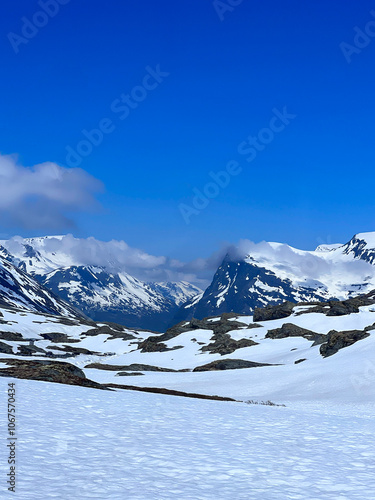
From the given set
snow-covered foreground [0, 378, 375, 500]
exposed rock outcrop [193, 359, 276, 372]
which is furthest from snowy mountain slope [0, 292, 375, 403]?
snow-covered foreground [0, 378, 375, 500]

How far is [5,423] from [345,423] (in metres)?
13.8

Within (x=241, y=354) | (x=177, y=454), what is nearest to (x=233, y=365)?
(x=241, y=354)

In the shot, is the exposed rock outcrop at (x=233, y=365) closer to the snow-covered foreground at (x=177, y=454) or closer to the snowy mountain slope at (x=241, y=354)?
the snowy mountain slope at (x=241, y=354)

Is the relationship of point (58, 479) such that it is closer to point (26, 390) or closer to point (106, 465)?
point (106, 465)

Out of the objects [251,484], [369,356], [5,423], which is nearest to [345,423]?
[251,484]

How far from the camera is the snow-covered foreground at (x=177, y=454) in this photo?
9.23m

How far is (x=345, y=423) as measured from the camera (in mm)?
19656

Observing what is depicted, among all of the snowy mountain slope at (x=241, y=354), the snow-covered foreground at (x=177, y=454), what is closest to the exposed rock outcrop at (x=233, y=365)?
the snowy mountain slope at (x=241, y=354)

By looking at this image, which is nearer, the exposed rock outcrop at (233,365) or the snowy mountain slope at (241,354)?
the snowy mountain slope at (241,354)

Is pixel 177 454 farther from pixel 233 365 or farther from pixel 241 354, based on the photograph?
pixel 241 354

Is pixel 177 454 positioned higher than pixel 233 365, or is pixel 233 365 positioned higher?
pixel 233 365

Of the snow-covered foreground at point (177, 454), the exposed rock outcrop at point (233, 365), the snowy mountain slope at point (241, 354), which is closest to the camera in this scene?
the snow-covered foreground at point (177, 454)

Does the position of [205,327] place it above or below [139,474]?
above

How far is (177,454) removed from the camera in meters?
12.0
